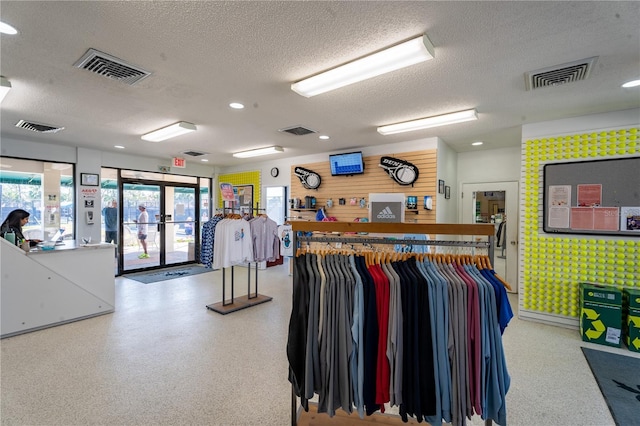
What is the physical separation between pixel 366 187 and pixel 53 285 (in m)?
5.26

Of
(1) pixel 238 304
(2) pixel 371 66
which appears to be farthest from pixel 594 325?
(1) pixel 238 304

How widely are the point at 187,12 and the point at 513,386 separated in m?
4.06

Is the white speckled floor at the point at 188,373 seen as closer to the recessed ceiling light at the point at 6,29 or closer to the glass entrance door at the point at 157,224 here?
the recessed ceiling light at the point at 6,29

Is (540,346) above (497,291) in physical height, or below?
below

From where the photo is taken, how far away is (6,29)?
2.15 meters

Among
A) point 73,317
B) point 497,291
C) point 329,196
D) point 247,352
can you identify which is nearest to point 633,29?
point 497,291

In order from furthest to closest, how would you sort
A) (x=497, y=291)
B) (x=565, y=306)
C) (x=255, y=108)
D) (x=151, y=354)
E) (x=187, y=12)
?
(x=565, y=306) < (x=255, y=108) < (x=151, y=354) < (x=187, y=12) < (x=497, y=291)

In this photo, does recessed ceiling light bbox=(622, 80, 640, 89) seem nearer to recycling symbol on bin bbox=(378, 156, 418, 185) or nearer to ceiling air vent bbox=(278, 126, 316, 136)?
recycling symbol on bin bbox=(378, 156, 418, 185)

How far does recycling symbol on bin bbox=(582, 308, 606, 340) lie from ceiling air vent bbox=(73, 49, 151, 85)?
18.6 ft

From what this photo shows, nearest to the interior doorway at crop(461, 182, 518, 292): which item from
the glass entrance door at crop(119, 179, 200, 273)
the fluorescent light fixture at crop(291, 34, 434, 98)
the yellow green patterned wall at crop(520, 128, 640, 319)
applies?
the yellow green patterned wall at crop(520, 128, 640, 319)

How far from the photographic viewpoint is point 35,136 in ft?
18.0

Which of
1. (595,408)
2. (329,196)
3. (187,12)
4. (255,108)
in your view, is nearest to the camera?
(187,12)

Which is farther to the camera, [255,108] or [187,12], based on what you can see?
[255,108]

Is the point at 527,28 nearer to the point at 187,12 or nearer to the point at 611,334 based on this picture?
the point at 187,12
